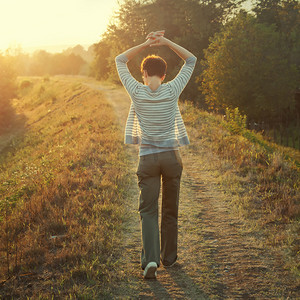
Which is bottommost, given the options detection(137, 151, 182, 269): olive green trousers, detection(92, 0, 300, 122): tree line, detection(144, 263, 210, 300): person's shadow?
detection(144, 263, 210, 300): person's shadow

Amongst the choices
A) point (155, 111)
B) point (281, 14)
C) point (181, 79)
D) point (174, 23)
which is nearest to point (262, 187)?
point (181, 79)

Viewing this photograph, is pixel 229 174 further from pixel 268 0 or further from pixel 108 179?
pixel 268 0

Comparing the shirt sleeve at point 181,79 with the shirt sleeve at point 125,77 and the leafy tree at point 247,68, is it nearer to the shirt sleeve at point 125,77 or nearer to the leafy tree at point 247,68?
the shirt sleeve at point 125,77

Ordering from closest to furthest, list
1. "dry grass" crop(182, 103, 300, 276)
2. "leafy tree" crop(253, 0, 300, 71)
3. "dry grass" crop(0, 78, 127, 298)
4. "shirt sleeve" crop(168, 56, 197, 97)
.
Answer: "shirt sleeve" crop(168, 56, 197, 97)
"dry grass" crop(0, 78, 127, 298)
"dry grass" crop(182, 103, 300, 276)
"leafy tree" crop(253, 0, 300, 71)

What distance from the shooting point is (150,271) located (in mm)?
3740

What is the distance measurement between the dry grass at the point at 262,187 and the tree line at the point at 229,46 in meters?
16.4

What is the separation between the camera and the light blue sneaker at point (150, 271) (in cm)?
367

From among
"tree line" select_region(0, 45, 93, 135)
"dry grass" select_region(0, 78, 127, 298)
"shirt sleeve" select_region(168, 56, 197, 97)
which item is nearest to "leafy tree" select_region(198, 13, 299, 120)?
"tree line" select_region(0, 45, 93, 135)

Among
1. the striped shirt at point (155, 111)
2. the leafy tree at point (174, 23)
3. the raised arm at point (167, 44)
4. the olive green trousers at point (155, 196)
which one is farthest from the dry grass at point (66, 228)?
the leafy tree at point (174, 23)

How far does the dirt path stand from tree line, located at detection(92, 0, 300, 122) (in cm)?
2070

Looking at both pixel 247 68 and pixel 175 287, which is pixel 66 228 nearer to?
pixel 175 287

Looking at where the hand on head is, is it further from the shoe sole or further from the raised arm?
the shoe sole

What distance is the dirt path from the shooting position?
11.9 ft

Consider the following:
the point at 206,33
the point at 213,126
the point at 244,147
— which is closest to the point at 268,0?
the point at 206,33
